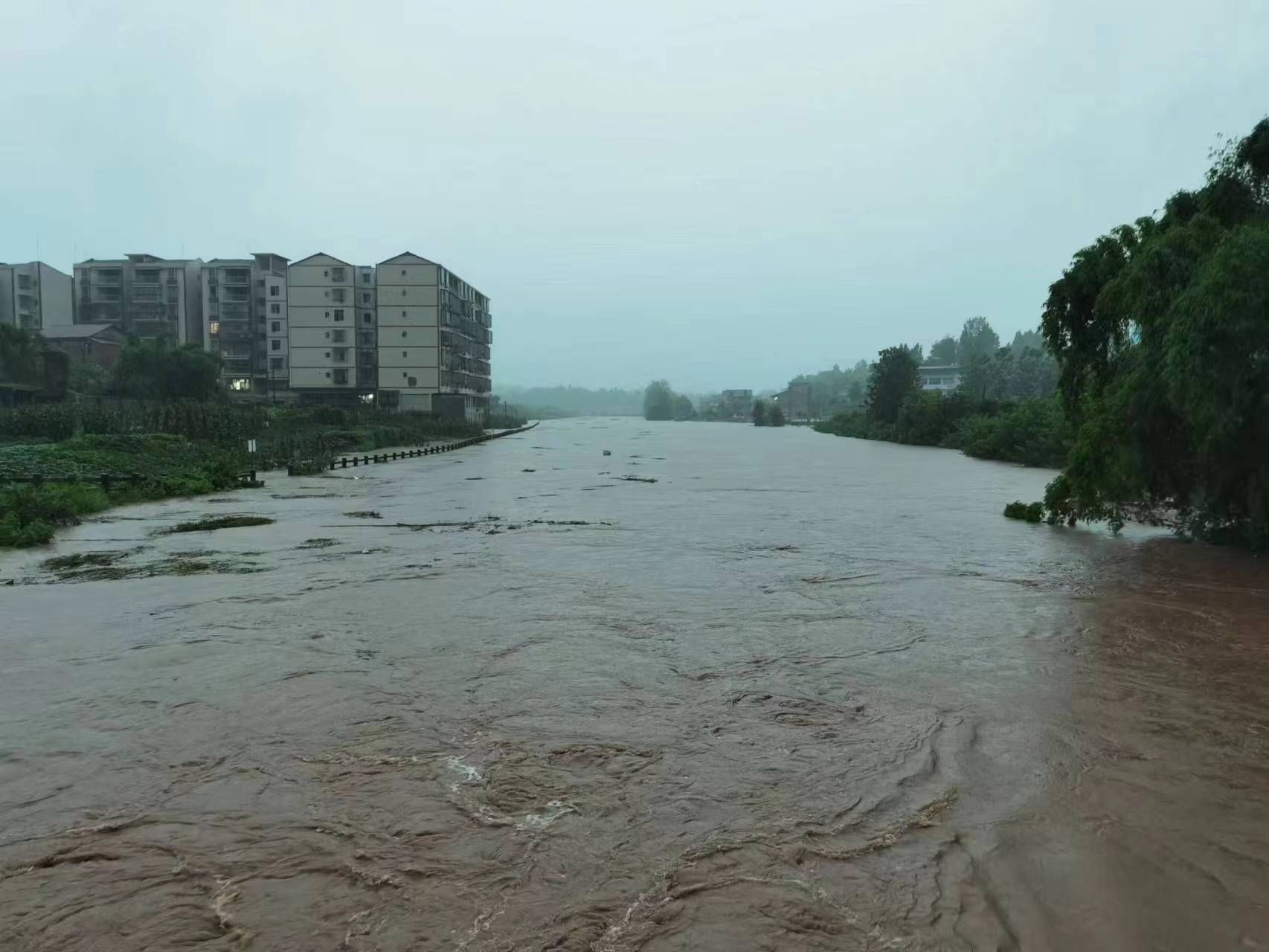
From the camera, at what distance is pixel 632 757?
6.60 metres

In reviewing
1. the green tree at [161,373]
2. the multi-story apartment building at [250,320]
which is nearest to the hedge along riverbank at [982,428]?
the green tree at [161,373]

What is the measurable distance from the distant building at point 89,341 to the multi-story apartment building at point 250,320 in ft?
41.0

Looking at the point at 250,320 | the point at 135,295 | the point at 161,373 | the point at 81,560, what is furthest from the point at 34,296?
the point at 81,560

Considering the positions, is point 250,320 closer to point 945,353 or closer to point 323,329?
point 323,329

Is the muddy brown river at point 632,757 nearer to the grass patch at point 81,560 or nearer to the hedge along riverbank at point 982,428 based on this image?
the grass patch at point 81,560

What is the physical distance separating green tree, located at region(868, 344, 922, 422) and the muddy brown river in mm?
68065

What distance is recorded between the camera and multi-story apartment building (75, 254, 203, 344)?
273 feet

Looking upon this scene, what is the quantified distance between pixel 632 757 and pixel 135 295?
Answer: 92081 millimetres

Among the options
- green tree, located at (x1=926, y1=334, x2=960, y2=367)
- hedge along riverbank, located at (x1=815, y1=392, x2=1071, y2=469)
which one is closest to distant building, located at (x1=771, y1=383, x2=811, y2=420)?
green tree, located at (x1=926, y1=334, x2=960, y2=367)

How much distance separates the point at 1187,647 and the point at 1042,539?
8.81m

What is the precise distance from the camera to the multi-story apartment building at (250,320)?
264 ft

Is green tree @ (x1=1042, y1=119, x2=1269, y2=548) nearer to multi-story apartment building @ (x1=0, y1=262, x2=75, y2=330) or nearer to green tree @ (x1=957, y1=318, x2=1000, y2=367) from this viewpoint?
multi-story apartment building @ (x1=0, y1=262, x2=75, y2=330)

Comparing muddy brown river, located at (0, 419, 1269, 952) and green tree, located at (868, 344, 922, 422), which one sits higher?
green tree, located at (868, 344, 922, 422)

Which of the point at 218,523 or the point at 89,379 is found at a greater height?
the point at 89,379
